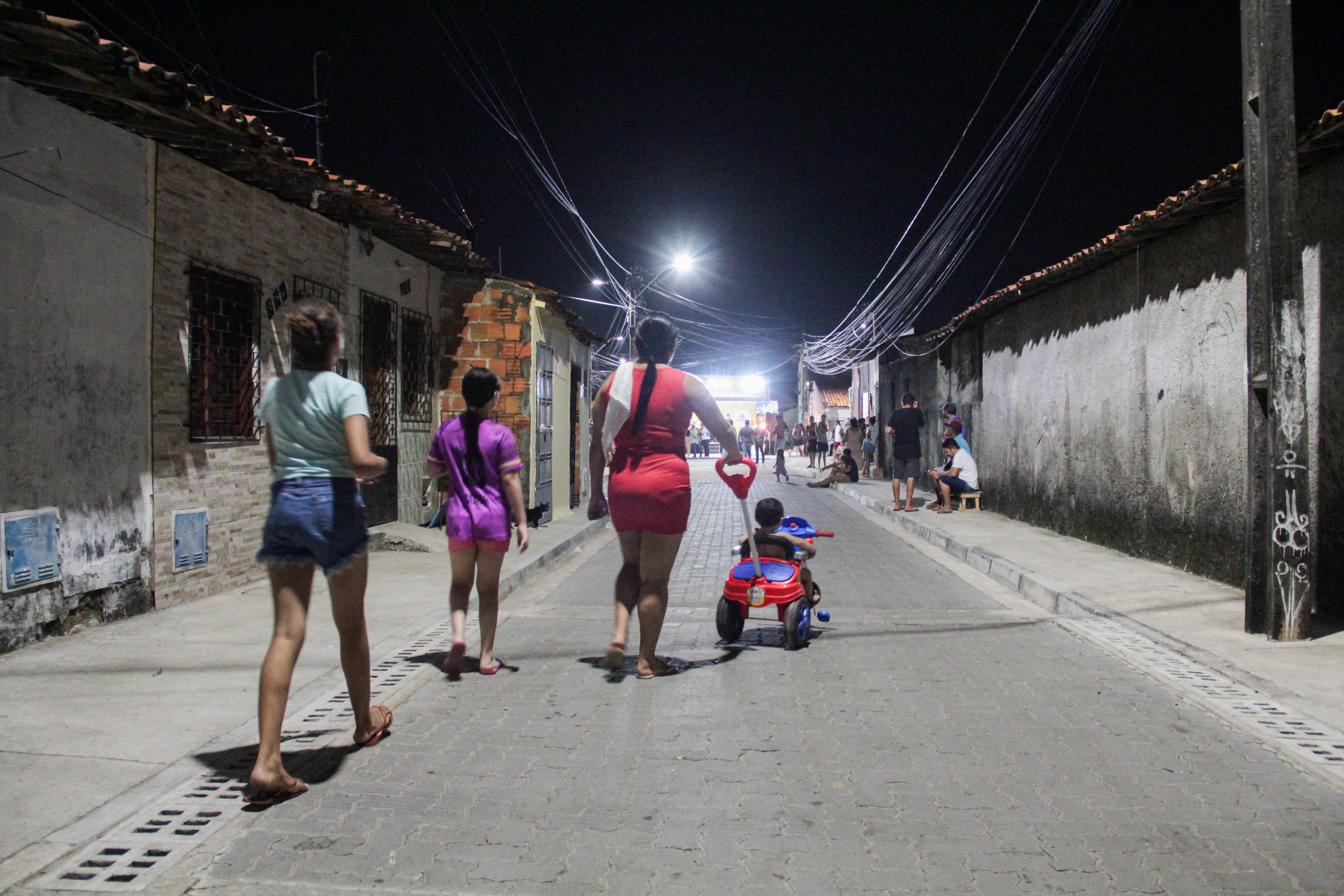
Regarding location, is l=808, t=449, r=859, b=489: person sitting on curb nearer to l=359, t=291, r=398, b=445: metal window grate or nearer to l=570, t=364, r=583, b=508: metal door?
l=570, t=364, r=583, b=508: metal door

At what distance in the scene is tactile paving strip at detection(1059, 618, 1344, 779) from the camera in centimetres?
448

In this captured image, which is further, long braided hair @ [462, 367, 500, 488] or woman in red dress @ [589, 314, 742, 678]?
long braided hair @ [462, 367, 500, 488]

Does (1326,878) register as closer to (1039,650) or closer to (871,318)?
(1039,650)

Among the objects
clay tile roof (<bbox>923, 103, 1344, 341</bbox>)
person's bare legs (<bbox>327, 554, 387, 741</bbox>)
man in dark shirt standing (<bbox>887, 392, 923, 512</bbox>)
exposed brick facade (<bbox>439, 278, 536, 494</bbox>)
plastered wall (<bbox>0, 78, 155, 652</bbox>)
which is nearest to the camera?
person's bare legs (<bbox>327, 554, 387, 741</bbox>)

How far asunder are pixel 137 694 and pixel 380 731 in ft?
5.23

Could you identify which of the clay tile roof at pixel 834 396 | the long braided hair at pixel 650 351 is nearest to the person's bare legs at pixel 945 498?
the long braided hair at pixel 650 351

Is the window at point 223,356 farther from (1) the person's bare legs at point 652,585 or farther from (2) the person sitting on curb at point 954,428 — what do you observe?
(2) the person sitting on curb at point 954,428

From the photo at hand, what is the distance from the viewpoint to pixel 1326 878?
10.3ft

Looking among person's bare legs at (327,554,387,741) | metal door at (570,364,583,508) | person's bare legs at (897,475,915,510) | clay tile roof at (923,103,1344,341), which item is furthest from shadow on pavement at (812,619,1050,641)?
metal door at (570,364,583,508)

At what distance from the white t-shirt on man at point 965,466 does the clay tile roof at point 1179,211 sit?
2.83 m

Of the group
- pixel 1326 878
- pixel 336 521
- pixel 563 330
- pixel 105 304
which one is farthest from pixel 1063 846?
pixel 563 330

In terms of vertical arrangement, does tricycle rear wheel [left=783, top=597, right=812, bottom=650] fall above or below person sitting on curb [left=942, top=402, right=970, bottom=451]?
below

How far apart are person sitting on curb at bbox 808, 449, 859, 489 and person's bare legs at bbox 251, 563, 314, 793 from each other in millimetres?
22340

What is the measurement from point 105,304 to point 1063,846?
6.62 m
